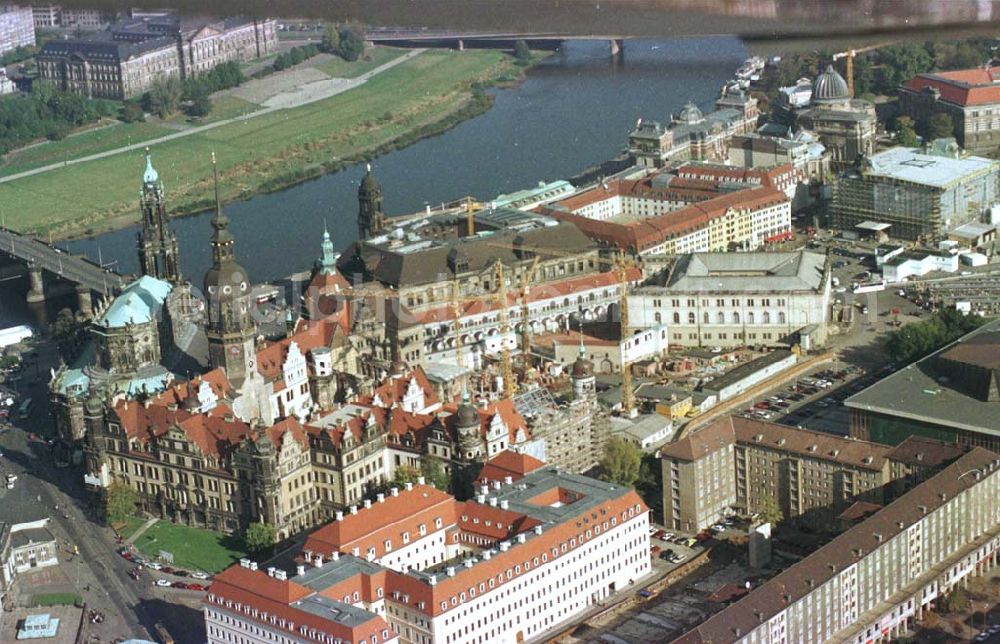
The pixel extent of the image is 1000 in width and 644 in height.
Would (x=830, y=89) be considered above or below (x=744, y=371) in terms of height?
above

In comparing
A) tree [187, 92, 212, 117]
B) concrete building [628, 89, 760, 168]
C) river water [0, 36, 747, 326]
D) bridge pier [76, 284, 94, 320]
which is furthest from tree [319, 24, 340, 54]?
bridge pier [76, 284, 94, 320]

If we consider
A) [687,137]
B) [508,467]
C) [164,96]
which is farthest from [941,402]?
[164,96]

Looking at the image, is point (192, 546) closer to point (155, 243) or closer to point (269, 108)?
point (155, 243)

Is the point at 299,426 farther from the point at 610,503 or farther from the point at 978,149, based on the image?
the point at 978,149

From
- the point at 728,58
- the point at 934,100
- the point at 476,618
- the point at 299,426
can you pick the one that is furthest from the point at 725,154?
the point at 728,58

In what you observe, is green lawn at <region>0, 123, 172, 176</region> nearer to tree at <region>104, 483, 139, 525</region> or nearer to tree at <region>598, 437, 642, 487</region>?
tree at <region>104, 483, 139, 525</region>

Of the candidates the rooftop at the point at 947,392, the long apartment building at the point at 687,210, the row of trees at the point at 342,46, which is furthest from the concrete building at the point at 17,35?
the rooftop at the point at 947,392
